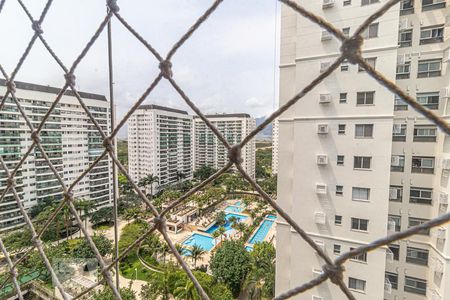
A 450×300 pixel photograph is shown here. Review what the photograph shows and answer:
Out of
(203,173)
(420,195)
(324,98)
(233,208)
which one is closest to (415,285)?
(420,195)

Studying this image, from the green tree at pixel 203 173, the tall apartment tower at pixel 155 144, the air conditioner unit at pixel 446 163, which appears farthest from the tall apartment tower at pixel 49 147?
the air conditioner unit at pixel 446 163

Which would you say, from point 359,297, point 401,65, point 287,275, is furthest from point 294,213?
point 401,65

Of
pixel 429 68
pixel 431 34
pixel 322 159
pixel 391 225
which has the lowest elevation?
pixel 391 225

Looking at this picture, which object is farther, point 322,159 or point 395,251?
point 395,251

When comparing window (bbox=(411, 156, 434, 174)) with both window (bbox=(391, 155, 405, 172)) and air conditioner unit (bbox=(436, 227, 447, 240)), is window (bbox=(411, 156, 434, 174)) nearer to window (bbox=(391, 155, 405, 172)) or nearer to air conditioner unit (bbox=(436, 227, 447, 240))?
window (bbox=(391, 155, 405, 172))

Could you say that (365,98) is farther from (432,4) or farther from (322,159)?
(432,4)

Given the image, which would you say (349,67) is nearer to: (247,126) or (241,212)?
(241,212)
